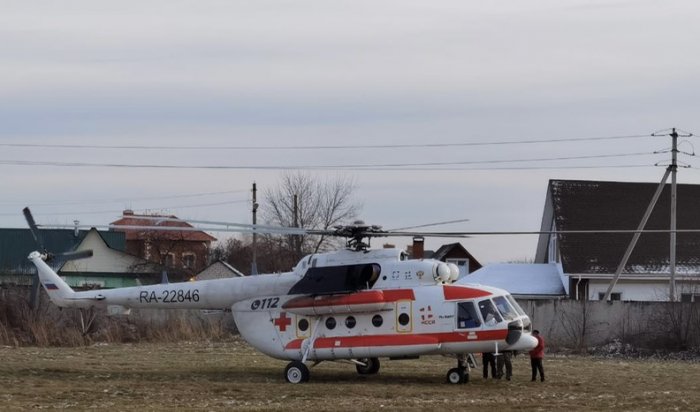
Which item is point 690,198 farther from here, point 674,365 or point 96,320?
point 96,320

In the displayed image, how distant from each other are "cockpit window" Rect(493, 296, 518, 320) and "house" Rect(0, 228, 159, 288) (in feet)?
144

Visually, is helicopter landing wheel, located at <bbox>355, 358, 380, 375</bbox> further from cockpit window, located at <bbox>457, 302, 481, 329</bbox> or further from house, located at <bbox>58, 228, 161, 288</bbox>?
house, located at <bbox>58, 228, 161, 288</bbox>

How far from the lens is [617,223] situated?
55.9 m

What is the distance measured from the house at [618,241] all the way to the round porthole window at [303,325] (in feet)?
88.8

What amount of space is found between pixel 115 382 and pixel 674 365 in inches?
699

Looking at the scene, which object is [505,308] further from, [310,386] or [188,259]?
[188,259]

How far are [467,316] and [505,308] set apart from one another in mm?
913

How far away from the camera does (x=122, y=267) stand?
234ft

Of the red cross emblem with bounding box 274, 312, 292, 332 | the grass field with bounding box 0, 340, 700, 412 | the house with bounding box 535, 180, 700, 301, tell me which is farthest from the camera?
the house with bounding box 535, 180, 700, 301

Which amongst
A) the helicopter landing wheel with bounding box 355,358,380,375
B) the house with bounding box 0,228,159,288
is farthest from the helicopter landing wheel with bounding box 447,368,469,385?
the house with bounding box 0,228,159,288

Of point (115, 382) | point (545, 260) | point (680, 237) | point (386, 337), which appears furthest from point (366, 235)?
point (545, 260)

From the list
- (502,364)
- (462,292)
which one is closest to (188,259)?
(502,364)

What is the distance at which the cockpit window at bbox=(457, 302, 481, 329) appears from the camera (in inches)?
966

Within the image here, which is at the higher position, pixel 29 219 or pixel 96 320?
pixel 29 219
